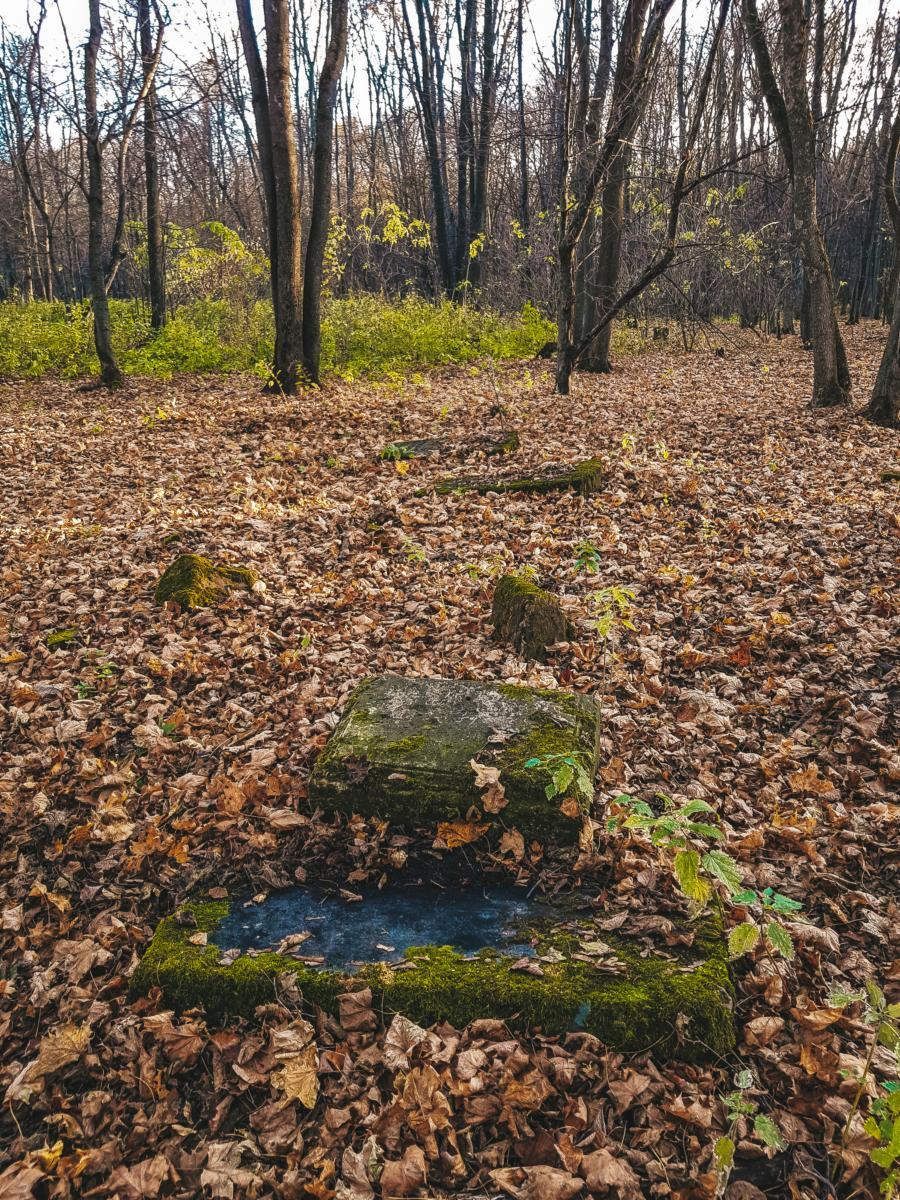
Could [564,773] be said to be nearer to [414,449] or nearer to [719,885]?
[719,885]

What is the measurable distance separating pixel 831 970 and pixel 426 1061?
5.24 feet

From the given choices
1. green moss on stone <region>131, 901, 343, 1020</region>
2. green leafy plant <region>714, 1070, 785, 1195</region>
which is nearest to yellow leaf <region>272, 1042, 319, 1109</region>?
green moss on stone <region>131, 901, 343, 1020</region>

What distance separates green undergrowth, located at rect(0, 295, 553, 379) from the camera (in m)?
15.1

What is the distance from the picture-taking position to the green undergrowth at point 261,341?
596 inches

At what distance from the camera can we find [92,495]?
837 centimetres

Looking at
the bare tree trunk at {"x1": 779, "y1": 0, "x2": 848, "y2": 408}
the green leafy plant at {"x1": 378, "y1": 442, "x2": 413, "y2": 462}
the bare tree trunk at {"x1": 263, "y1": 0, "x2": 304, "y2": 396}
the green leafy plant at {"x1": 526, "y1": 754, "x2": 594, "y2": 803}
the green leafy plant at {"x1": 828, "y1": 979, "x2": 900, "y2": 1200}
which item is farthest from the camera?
the bare tree trunk at {"x1": 263, "y1": 0, "x2": 304, "y2": 396}

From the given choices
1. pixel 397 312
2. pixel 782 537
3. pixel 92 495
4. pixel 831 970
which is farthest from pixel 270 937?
pixel 397 312

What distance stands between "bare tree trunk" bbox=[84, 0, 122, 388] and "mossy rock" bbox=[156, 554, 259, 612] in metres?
8.90

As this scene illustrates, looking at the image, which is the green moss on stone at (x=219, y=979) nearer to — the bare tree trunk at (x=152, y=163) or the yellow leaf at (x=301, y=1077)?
the yellow leaf at (x=301, y=1077)

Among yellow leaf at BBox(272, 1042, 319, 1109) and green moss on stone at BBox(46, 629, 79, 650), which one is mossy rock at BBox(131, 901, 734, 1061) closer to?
yellow leaf at BBox(272, 1042, 319, 1109)

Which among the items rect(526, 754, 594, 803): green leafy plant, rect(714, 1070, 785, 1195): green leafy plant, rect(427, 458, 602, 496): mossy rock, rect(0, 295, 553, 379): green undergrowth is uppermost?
rect(0, 295, 553, 379): green undergrowth

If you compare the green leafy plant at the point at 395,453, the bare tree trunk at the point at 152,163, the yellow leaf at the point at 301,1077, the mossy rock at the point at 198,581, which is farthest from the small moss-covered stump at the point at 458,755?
the bare tree trunk at the point at 152,163

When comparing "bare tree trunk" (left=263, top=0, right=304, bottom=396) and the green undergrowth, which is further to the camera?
the green undergrowth

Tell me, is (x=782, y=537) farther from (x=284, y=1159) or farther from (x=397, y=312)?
(x=397, y=312)
